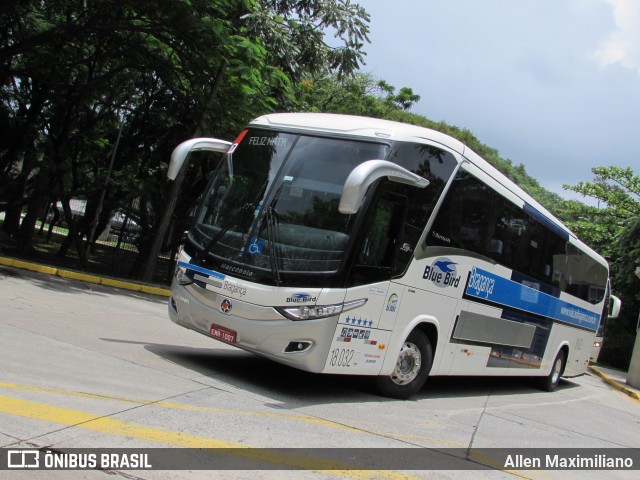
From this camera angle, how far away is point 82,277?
50.3 feet

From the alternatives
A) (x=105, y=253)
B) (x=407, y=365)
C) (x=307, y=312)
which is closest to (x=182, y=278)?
(x=307, y=312)

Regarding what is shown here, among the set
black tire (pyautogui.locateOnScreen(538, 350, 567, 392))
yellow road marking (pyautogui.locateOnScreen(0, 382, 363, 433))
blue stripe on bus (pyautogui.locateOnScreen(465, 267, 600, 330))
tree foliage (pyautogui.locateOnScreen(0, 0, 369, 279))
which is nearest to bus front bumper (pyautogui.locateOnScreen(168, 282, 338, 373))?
yellow road marking (pyautogui.locateOnScreen(0, 382, 363, 433))

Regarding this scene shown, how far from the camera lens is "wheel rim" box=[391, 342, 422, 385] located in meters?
7.64

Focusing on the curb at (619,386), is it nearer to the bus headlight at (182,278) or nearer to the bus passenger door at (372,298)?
the bus passenger door at (372,298)

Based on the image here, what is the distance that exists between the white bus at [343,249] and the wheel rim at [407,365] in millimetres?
19

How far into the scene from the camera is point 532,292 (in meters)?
10.7

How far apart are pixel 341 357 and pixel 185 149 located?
321cm

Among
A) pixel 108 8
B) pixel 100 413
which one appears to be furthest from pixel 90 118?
pixel 100 413

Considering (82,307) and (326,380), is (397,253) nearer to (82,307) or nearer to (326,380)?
(326,380)

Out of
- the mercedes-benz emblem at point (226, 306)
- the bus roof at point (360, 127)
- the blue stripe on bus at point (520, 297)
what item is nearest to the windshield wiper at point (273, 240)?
the mercedes-benz emblem at point (226, 306)

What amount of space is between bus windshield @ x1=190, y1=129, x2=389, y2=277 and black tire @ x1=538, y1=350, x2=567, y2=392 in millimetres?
8377

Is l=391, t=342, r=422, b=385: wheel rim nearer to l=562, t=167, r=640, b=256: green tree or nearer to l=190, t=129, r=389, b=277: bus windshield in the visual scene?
l=190, t=129, r=389, b=277: bus windshield

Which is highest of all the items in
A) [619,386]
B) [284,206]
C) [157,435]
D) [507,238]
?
[507,238]

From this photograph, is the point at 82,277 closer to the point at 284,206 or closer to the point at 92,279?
the point at 92,279
